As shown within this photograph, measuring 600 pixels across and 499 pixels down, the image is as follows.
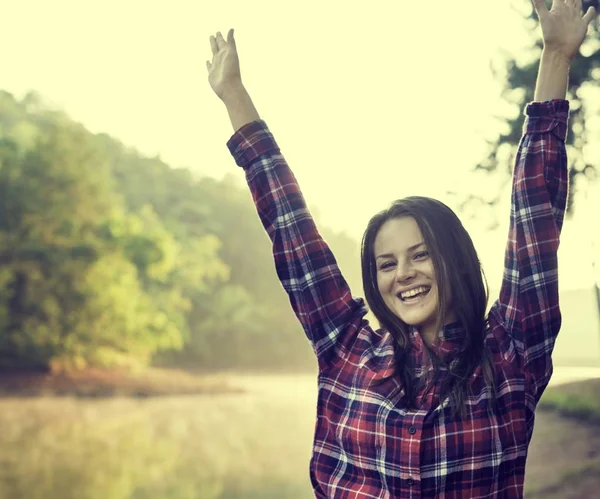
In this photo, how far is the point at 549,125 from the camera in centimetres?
71

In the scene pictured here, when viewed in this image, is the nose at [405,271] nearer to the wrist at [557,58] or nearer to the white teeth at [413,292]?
the white teeth at [413,292]

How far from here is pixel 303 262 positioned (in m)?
0.73

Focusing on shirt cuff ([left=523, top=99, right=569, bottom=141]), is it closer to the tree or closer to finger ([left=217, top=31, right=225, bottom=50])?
finger ([left=217, top=31, right=225, bottom=50])

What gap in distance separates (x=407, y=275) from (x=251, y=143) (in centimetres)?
23

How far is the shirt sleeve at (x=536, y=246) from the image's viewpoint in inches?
27.0

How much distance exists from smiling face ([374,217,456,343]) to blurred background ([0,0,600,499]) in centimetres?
154

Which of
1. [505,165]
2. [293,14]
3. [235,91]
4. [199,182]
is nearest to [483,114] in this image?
[505,165]

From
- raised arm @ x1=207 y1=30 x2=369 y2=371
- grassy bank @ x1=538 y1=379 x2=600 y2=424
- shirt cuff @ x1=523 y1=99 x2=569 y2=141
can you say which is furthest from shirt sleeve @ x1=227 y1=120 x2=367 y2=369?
grassy bank @ x1=538 y1=379 x2=600 y2=424

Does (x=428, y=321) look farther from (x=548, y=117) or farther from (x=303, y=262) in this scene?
(x=548, y=117)

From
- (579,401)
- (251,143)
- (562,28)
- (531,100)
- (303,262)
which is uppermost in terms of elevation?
(531,100)

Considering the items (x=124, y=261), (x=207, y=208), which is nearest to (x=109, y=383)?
(x=124, y=261)

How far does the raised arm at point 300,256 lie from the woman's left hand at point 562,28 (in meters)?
0.32

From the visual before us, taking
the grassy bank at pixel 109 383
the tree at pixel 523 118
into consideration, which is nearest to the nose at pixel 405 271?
the tree at pixel 523 118

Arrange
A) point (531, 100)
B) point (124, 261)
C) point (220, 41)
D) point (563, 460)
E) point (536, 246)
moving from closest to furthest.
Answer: point (536, 246) < point (220, 41) < point (531, 100) < point (563, 460) < point (124, 261)
